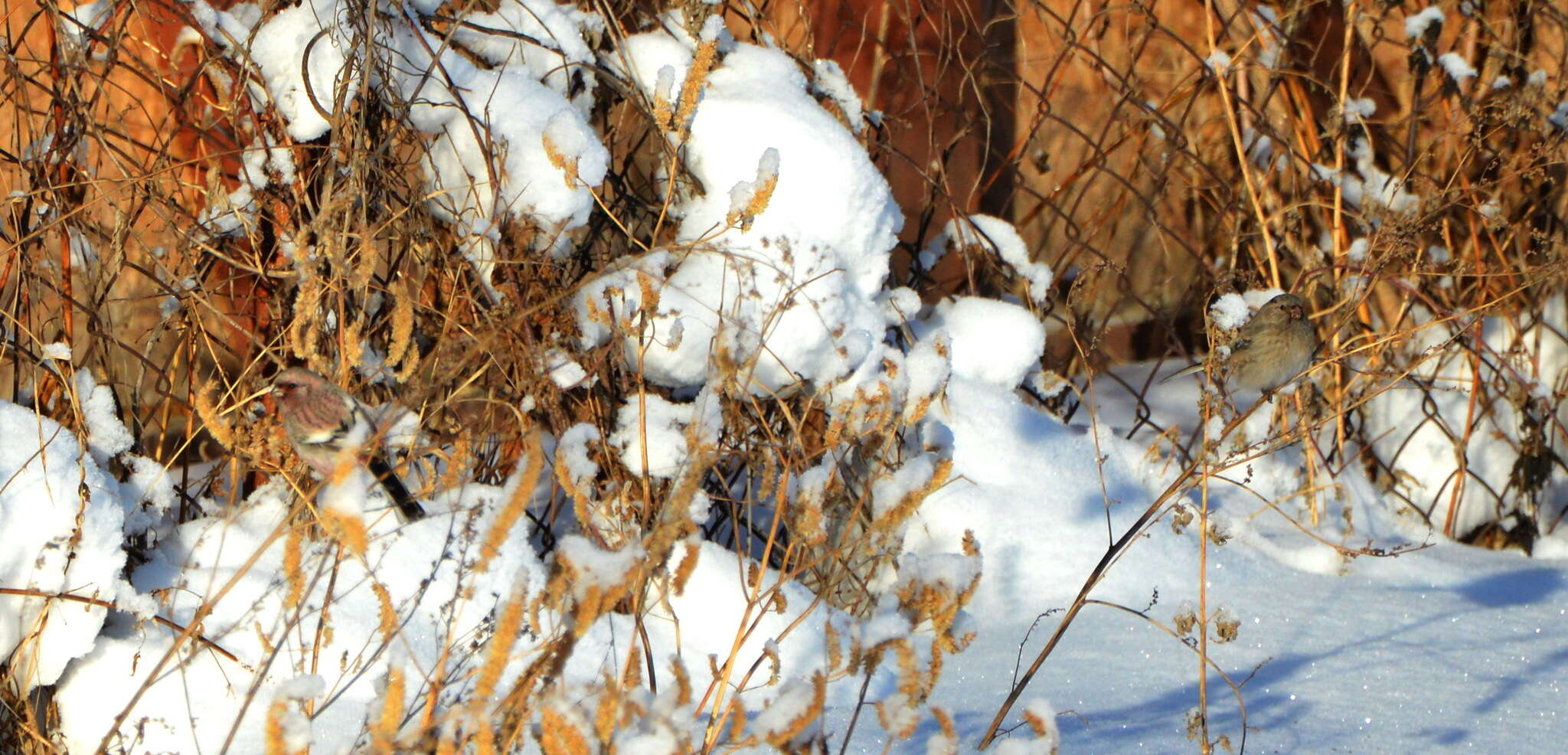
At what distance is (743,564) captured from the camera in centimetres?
213

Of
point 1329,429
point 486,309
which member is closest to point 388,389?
point 486,309

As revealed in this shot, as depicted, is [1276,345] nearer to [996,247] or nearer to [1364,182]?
[996,247]

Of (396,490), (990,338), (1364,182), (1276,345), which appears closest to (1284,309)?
(1276,345)

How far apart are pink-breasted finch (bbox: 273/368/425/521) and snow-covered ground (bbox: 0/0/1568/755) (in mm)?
108

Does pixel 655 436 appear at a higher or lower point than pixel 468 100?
lower

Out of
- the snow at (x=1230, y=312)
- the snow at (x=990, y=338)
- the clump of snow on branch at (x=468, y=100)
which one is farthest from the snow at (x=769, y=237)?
the snow at (x=1230, y=312)

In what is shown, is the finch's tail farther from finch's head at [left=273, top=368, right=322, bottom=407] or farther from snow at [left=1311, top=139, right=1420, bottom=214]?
snow at [left=1311, top=139, right=1420, bottom=214]

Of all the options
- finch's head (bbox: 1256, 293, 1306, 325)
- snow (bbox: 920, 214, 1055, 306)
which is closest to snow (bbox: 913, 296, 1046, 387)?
snow (bbox: 920, 214, 1055, 306)

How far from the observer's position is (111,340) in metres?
2.05

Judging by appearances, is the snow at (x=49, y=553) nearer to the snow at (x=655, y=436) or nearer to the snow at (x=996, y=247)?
the snow at (x=655, y=436)

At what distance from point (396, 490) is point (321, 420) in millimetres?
220

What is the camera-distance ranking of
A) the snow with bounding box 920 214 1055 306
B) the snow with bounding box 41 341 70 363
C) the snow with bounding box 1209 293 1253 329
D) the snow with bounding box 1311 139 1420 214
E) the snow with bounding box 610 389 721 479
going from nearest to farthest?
the snow with bounding box 41 341 70 363 → the snow with bounding box 1209 293 1253 329 → the snow with bounding box 610 389 721 479 → the snow with bounding box 920 214 1055 306 → the snow with bounding box 1311 139 1420 214

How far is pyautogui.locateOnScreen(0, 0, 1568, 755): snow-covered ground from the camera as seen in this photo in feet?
5.89

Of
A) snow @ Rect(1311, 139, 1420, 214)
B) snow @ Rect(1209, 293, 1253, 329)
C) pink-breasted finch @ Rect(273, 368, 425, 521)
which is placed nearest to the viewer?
pink-breasted finch @ Rect(273, 368, 425, 521)
